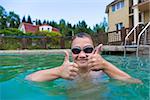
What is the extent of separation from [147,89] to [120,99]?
→ 52cm

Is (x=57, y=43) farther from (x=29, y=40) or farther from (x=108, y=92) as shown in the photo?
(x=108, y=92)

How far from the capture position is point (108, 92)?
259 centimetres

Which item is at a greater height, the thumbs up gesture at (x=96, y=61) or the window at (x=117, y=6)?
the window at (x=117, y=6)

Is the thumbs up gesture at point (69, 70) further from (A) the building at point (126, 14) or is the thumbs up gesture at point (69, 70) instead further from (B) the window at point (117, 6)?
(B) the window at point (117, 6)

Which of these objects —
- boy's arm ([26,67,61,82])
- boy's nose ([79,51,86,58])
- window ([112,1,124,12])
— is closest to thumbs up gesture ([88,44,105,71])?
boy's nose ([79,51,86,58])

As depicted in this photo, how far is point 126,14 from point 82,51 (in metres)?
24.8

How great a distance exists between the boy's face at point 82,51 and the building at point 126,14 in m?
17.1

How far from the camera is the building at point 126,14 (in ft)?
71.1

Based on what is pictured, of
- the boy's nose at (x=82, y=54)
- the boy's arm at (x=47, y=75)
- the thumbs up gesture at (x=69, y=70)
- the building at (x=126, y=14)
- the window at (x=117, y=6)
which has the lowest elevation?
the boy's arm at (x=47, y=75)

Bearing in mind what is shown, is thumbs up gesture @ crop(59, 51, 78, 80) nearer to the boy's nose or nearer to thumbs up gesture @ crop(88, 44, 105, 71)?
thumbs up gesture @ crop(88, 44, 105, 71)

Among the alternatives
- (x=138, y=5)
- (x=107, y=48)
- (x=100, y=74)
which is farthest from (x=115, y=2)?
(x=100, y=74)

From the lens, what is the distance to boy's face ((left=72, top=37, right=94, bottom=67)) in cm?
246

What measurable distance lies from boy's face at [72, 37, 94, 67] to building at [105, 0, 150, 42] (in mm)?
17067

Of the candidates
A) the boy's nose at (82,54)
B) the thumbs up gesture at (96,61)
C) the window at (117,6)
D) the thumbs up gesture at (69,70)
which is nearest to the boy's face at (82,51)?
the boy's nose at (82,54)
